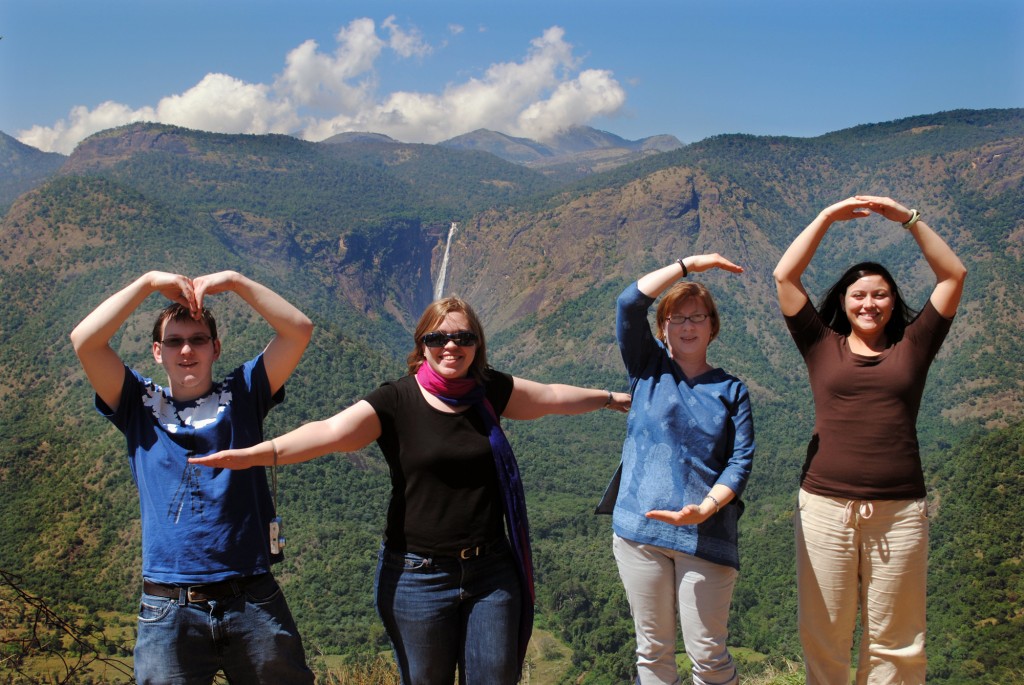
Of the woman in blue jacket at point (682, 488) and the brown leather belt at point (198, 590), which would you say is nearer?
the brown leather belt at point (198, 590)

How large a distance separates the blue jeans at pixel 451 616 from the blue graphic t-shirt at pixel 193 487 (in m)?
0.58

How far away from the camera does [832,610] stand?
14.1ft

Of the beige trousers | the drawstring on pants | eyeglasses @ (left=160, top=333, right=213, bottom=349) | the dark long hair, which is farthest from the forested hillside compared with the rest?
eyeglasses @ (left=160, top=333, right=213, bottom=349)

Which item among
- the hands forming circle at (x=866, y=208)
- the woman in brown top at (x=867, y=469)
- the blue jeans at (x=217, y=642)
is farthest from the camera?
the hands forming circle at (x=866, y=208)

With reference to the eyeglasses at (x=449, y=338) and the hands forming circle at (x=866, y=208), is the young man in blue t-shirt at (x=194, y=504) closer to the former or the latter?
the eyeglasses at (x=449, y=338)

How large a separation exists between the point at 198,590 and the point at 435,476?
108 cm

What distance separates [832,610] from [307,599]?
31049mm

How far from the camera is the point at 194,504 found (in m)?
3.69

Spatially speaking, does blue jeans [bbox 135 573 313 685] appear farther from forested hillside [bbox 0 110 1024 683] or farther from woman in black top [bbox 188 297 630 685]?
forested hillside [bbox 0 110 1024 683]

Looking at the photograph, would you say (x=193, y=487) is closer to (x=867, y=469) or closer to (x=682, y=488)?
(x=682, y=488)

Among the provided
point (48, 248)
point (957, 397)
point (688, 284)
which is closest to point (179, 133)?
point (48, 248)

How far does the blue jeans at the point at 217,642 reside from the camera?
3.60 metres

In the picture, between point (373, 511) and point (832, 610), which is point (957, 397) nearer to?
point (373, 511)

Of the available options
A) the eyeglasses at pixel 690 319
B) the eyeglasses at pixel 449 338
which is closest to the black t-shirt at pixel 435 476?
the eyeglasses at pixel 449 338
